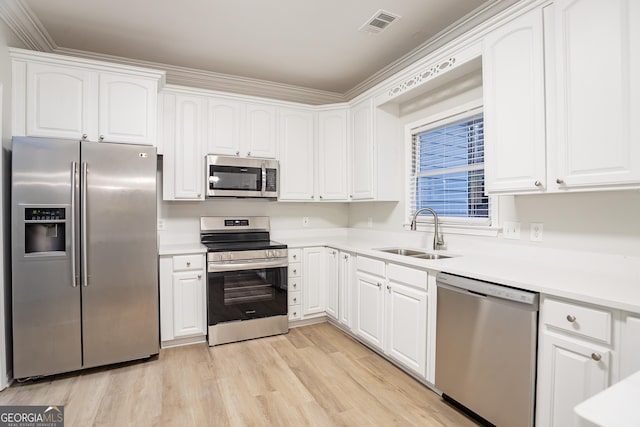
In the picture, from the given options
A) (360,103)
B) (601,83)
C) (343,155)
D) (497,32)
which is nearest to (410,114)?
(360,103)

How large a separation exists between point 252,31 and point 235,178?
1361mm

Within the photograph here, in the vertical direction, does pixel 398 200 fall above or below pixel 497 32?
below

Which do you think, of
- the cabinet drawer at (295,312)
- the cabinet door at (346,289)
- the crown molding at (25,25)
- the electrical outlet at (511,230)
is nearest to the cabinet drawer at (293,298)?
the cabinet drawer at (295,312)

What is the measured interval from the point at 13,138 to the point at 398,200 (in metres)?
3.21

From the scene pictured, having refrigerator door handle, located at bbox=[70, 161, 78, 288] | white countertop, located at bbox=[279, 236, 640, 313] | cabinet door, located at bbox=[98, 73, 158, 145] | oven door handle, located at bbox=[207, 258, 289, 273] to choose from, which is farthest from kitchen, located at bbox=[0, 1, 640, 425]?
refrigerator door handle, located at bbox=[70, 161, 78, 288]

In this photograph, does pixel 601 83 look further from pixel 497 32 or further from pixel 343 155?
pixel 343 155

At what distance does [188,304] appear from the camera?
9.93ft

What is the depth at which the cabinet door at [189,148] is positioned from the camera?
321cm

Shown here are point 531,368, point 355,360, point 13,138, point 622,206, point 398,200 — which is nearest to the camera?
point 531,368

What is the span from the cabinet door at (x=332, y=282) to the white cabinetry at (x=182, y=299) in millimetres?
1281

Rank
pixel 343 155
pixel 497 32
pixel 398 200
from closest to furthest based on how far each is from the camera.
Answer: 1. pixel 497 32
2. pixel 398 200
3. pixel 343 155

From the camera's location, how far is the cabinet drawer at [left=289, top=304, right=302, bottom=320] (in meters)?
3.45

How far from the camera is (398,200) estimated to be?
339 centimetres

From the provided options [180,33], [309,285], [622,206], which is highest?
[180,33]
